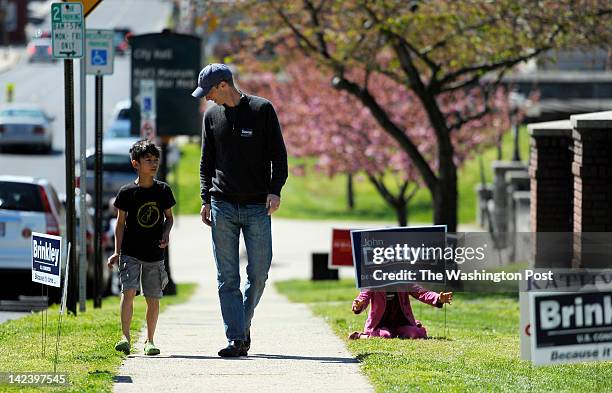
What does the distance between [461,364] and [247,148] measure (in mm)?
2076

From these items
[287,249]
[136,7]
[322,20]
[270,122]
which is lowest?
[287,249]

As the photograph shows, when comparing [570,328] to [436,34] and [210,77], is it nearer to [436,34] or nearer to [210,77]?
[210,77]

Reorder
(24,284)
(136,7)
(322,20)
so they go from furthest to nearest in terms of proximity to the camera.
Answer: (136,7)
(322,20)
(24,284)

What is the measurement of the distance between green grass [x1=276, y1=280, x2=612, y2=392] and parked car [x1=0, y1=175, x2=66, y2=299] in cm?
472

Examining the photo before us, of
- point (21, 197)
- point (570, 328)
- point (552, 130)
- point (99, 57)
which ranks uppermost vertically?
point (99, 57)

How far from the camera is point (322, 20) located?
74.4 feet

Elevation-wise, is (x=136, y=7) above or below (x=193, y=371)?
above

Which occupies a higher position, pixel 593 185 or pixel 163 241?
pixel 593 185

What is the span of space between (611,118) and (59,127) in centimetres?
3863

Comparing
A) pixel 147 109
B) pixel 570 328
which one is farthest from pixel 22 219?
pixel 570 328

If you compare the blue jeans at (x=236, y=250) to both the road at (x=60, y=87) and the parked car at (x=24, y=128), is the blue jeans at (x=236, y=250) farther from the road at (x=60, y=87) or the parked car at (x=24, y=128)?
the parked car at (x=24, y=128)

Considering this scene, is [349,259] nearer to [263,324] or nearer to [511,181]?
[263,324]

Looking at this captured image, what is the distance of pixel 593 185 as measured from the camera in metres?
14.8

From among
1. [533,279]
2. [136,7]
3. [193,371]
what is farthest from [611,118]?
[136,7]
